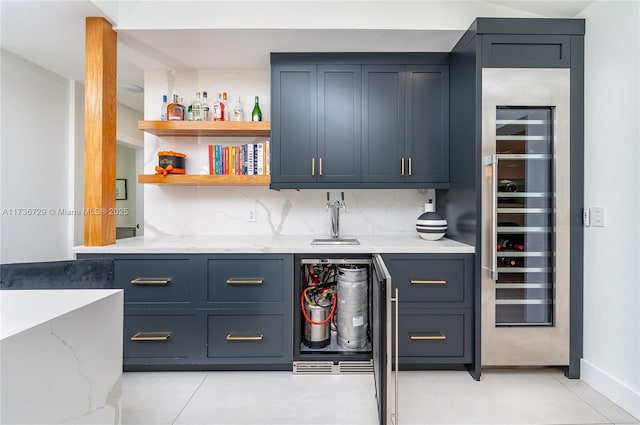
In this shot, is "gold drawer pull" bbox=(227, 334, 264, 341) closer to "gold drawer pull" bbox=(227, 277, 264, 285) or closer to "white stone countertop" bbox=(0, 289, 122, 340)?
"gold drawer pull" bbox=(227, 277, 264, 285)

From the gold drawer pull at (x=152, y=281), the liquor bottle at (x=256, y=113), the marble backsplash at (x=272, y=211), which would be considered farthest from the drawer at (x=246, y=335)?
the liquor bottle at (x=256, y=113)

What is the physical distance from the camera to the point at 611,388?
1908 mm

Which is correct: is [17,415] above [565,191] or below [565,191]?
below

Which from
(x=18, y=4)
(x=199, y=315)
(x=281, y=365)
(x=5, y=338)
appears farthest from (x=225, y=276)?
(x=18, y=4)

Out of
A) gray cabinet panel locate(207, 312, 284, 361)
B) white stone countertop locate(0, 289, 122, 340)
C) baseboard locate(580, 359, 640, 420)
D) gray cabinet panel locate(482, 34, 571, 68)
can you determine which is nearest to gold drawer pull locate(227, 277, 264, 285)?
gray cabinet panel locate(207, 312, 284, 361)

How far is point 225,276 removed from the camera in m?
2.20

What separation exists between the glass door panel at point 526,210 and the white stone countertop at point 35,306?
227cm

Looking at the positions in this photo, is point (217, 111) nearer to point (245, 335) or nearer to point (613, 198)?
point (245, 335)

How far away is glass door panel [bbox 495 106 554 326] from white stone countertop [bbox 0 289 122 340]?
2271 mm

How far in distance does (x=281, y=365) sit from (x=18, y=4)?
291 cm

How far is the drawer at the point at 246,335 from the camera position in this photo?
219cm

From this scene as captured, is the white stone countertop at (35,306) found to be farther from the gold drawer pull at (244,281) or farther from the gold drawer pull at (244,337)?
the gold drawer pull at (244,337)

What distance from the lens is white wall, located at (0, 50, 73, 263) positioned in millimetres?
2766

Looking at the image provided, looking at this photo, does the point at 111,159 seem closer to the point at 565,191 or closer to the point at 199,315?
the point at 199,315
